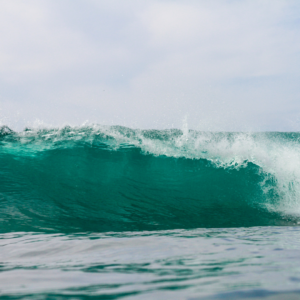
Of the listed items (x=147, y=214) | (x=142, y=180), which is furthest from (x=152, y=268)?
(x=142, y=180)

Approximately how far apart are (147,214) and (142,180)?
190 centimetres

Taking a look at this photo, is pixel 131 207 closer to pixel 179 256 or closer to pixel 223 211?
pixel 223 211

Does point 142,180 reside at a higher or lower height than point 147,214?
higher

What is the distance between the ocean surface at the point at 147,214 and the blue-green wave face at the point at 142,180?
3 centimetres

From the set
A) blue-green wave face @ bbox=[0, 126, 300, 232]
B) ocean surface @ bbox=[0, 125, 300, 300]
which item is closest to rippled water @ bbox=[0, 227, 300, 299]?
ocean surface @ bbox=[0, 125, 300, 300]

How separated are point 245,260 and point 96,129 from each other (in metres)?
7.46

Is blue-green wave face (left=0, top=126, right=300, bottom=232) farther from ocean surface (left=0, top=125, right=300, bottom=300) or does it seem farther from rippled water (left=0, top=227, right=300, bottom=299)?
rippled water (left=0, top=227, right=300, bottom=299)

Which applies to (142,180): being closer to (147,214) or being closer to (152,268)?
(147,214)

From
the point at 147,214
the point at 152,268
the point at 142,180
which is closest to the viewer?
the point at 152,268

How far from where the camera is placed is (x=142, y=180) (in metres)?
7.62

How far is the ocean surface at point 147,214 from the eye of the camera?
5.69ft

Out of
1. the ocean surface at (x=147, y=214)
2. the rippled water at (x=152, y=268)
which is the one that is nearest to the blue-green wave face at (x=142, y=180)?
the ocean surface at (x=147, y=214)

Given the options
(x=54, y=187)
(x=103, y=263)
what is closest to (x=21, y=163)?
(x=54, y=187)

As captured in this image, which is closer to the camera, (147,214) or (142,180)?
(147,214)
